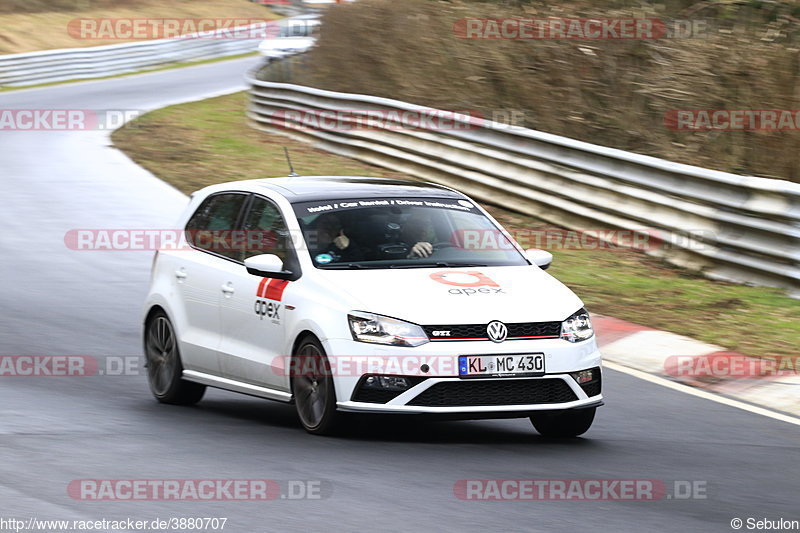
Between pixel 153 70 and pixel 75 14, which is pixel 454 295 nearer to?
pixel 153 70

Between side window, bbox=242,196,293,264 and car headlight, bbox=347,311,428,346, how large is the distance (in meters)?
1.00

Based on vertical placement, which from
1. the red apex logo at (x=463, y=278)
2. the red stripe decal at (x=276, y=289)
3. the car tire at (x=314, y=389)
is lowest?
the car tire at (x=314, y=389)

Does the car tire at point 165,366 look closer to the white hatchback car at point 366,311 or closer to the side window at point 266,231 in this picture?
the white hatchback car at point 366,311

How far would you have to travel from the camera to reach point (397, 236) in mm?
9086

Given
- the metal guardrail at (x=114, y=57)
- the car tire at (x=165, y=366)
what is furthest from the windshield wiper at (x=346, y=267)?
the metal guardrail at (x=114, y=57)

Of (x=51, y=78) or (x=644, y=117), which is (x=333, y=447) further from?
(x=51, y=78)

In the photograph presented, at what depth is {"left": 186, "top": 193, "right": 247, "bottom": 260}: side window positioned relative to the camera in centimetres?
977

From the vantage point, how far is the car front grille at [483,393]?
8031mm

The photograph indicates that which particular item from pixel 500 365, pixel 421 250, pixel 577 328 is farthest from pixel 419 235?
pixel 500 365

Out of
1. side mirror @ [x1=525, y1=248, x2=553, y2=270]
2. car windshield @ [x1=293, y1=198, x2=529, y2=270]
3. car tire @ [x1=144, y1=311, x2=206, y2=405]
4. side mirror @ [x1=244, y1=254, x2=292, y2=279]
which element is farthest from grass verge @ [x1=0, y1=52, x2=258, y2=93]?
side mirror @ [x1=525, y1=248, x2=553, y2=270]

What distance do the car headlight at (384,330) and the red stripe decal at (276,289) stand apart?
77 cm

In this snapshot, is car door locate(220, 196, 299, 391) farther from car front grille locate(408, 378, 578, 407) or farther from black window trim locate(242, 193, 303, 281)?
car front grille locate(408, 378, 578, 407)

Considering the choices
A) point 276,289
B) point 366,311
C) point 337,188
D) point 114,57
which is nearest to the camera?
point 366,311

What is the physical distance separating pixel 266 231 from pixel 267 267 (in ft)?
2.25
